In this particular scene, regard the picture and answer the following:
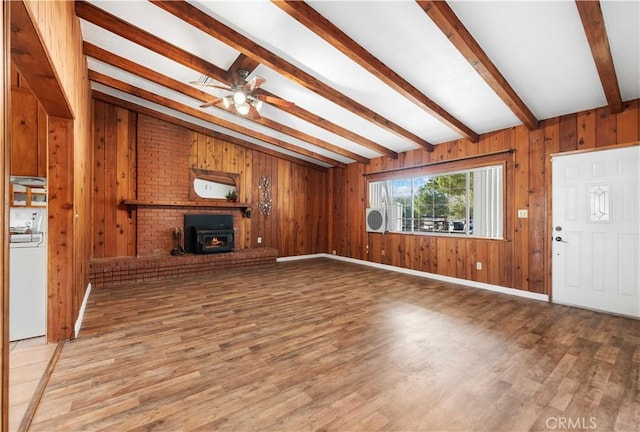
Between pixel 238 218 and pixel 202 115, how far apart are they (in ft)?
7.63

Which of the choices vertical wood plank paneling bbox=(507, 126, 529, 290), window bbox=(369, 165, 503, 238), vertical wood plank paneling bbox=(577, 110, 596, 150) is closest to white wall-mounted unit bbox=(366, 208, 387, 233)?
window bbox=(369, 165, 503, 238)

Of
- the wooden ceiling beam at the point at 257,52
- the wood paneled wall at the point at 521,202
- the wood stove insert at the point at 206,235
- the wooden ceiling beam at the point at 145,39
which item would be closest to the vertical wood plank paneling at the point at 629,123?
the wood paneled wall at the point at 521,202

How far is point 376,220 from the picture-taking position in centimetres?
616

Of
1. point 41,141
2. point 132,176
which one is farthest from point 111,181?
point 41,141

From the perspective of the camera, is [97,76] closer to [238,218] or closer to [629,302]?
[238,218]

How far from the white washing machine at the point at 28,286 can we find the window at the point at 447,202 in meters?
5.32

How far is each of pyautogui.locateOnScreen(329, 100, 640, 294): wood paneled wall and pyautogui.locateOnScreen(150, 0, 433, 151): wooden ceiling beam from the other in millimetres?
1920

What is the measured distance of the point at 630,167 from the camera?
321cm

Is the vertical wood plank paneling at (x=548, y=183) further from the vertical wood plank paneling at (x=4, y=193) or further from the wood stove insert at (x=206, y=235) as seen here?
the wood stove insert at (x=206, y=235)

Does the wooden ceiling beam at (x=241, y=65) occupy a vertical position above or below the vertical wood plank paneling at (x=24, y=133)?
above

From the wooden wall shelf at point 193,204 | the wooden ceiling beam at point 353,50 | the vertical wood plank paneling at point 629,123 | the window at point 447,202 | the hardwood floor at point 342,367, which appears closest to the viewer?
the hardwood floor at point 342,367

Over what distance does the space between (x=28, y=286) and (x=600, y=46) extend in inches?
211

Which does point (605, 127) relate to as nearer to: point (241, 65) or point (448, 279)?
point (448, 279)

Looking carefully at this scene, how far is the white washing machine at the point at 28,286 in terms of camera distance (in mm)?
2395
